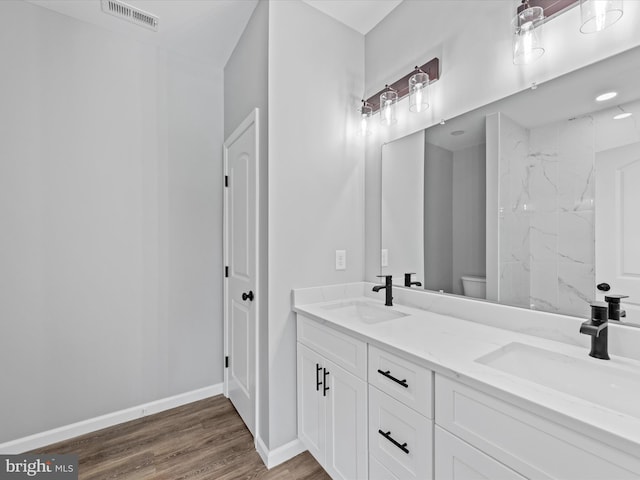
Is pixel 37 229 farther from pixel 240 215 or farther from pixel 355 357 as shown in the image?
pixel 355 357

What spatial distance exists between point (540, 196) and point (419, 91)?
865 millimetres

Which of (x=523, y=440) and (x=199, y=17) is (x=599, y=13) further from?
(x=199, y=17)

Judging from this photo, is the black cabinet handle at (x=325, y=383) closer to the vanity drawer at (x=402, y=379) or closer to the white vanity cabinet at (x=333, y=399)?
the white vanity cabinet at (x=333, y=399)

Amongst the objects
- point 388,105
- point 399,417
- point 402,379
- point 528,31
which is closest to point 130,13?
point 388,105

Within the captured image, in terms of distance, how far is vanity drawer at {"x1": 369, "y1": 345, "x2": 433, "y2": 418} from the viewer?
0.99m

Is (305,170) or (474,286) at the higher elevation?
(305,170)

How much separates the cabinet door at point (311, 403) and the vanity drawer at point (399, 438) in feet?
1.29

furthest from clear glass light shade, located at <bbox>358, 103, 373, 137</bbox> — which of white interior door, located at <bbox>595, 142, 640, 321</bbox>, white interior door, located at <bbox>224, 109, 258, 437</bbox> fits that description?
white interior door, located at <bbox>595, 142, 640, 321</bbox>

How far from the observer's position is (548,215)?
1.19 metres

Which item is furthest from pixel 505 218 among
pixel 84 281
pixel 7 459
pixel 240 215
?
pixel 7 459

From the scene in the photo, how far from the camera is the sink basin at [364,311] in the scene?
166cm

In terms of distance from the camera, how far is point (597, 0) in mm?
1012

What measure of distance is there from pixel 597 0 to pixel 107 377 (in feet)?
10.5

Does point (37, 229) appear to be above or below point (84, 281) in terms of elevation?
above
